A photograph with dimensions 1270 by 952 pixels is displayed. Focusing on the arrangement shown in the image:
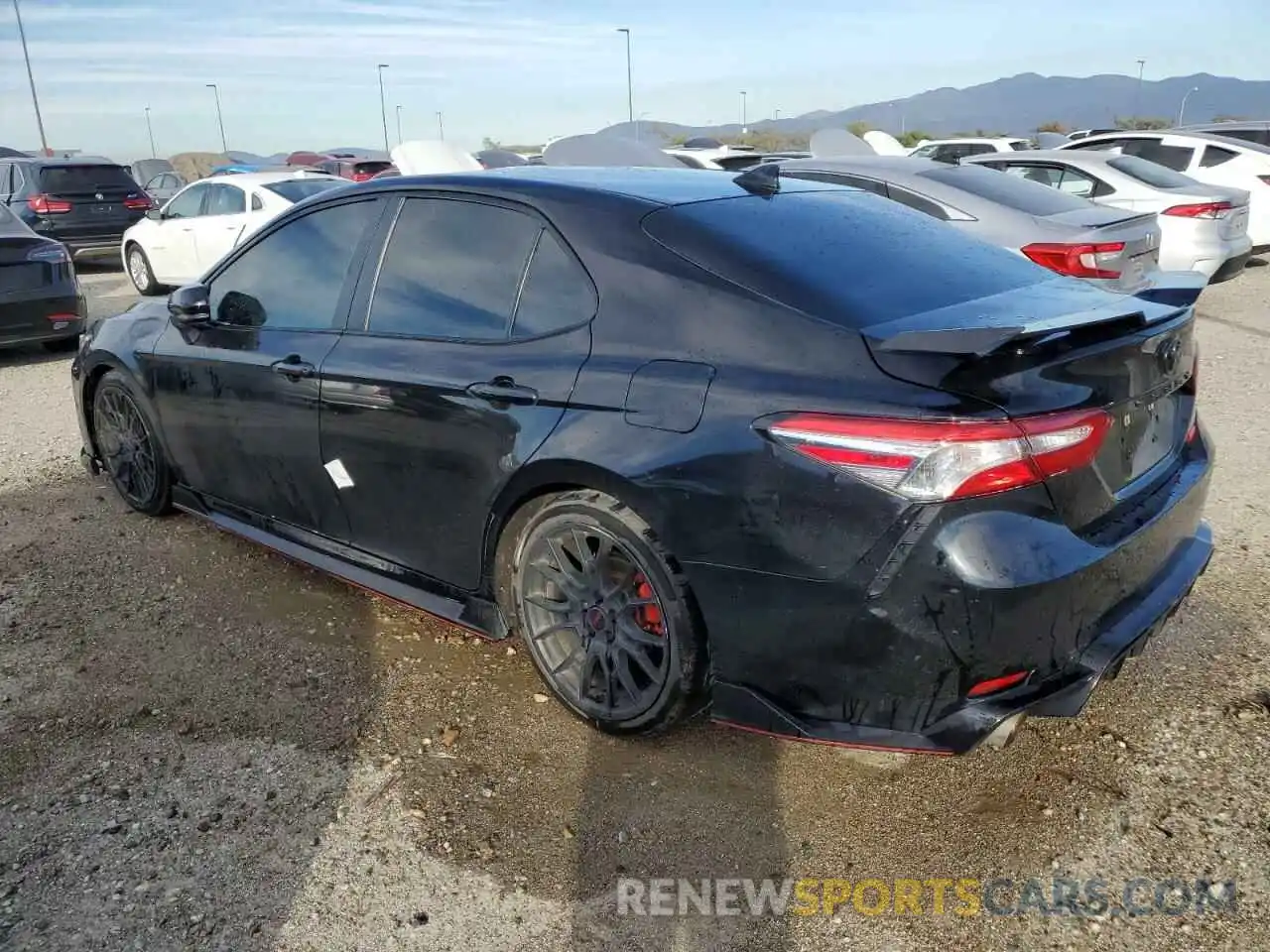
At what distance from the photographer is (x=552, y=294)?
3.03m

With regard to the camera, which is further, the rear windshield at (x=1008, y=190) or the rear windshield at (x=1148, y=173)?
the rear windshield at (x=1148, y=173)

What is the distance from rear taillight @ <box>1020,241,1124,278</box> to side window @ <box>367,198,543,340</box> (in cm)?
464

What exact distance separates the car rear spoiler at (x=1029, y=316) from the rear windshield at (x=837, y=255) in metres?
0.05

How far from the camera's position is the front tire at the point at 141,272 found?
41.5 feet

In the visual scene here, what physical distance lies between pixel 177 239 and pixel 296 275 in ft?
30.7

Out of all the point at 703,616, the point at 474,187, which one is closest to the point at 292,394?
the point at 474,187

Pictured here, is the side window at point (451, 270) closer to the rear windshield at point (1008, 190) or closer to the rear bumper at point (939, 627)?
the rear bumper at point (939, 627)

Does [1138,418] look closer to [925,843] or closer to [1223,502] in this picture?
[925,843]

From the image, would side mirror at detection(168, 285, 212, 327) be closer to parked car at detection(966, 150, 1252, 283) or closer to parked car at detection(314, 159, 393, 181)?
parked car at detection(966, 150, 1252, 283)

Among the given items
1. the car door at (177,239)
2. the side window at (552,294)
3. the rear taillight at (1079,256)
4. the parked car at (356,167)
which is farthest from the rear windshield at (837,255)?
→ the parked car at (356,167)

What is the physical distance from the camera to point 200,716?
3266 mm

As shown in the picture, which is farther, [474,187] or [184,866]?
[474,187]

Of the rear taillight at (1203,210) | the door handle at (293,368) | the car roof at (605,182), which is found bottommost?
the rear taillight at (1203,210)

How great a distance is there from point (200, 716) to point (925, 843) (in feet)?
7.25
